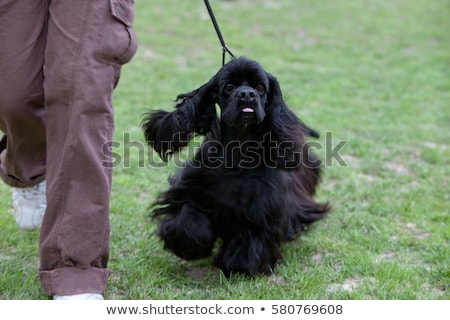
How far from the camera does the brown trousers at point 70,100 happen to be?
8.00 feet

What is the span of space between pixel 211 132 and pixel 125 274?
0.84 meters

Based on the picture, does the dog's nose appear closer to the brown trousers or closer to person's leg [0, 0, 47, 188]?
the brown trousers

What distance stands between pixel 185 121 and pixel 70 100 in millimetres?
787

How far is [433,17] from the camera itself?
14516mm

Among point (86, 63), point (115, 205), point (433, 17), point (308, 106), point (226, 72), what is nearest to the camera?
point (86, 63)

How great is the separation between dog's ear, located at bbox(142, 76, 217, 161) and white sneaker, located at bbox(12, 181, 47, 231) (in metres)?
0.73

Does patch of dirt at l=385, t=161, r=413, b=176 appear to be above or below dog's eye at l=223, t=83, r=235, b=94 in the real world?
below

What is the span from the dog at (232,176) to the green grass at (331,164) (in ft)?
0.52

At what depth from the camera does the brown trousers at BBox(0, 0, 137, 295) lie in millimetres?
2438


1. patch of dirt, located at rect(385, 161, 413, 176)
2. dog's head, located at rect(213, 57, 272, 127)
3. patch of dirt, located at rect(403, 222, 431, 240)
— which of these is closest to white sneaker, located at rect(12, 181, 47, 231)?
dog's head, located at rect(213, 57, 272, 127)

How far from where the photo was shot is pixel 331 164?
5.03 meters

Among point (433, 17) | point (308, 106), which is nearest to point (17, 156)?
point (308, 106)

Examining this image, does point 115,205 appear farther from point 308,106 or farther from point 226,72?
point 308,106

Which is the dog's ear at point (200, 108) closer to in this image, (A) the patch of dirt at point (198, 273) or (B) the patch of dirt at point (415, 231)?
(A) the patch of dirt at point (198, 273)
